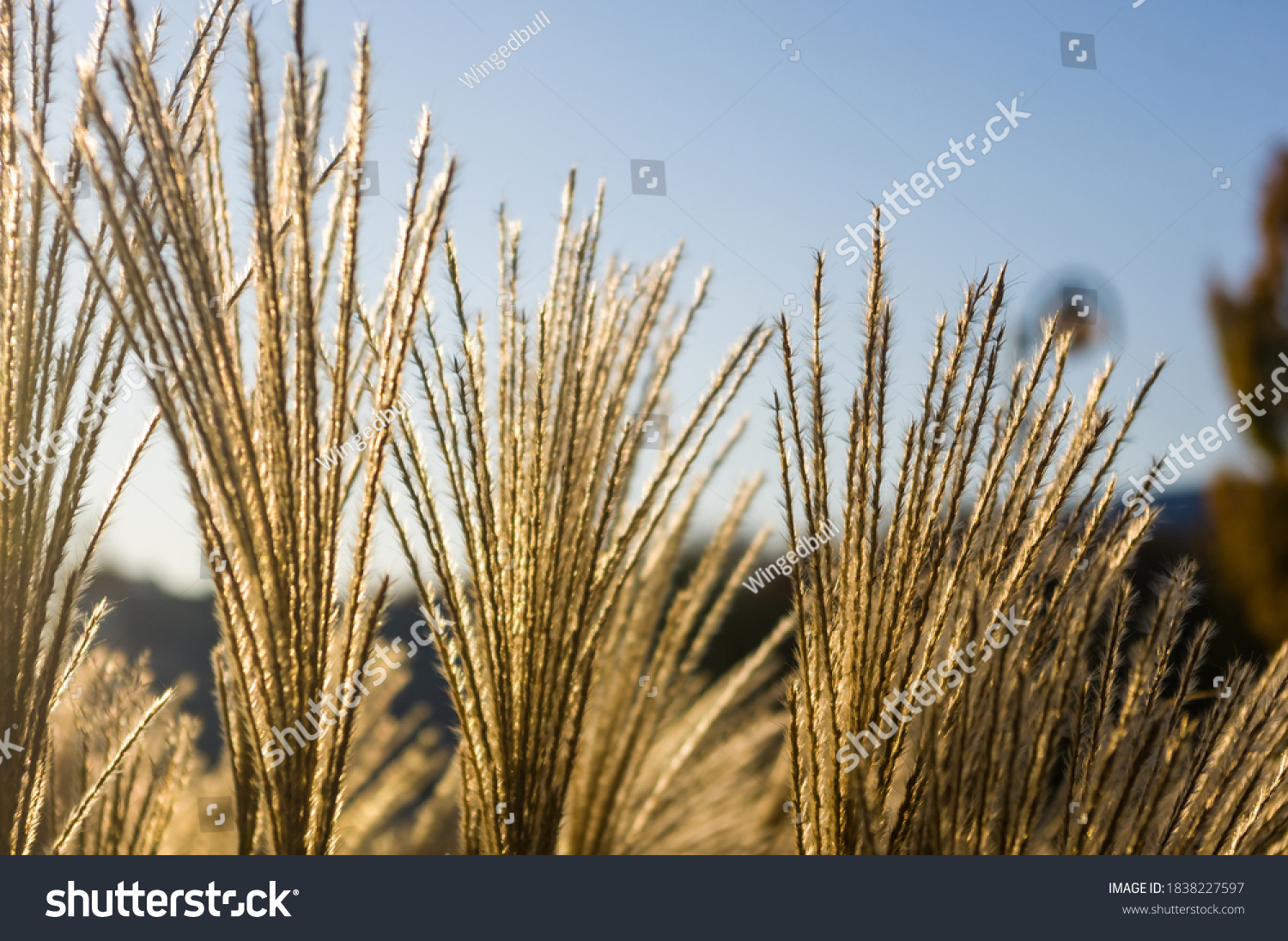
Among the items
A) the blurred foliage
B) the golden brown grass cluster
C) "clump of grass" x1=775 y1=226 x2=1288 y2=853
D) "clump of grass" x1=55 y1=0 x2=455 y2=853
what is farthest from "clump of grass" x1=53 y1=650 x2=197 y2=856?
the blurred foliage

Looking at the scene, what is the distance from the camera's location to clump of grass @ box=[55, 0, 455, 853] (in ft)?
1.76

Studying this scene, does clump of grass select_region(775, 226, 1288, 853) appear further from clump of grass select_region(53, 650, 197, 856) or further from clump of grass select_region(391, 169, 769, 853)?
clump of grass select_region(53, 650, 197, 856)

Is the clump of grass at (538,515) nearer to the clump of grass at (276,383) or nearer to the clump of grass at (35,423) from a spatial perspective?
the clump of grass at (276,383)

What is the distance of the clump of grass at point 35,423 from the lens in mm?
657

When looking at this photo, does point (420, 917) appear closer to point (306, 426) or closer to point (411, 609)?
point (411, 609)

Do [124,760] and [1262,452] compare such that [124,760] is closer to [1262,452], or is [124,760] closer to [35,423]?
[35,423]

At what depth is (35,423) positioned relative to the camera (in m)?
0.67

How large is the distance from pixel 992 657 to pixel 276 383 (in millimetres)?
674

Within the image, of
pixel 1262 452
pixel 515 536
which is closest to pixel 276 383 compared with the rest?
pixel 515 536

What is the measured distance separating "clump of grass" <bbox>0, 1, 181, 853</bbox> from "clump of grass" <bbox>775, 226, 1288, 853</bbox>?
66 centimetres

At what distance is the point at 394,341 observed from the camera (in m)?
0.65

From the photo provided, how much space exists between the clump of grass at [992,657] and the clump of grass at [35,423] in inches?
26.1

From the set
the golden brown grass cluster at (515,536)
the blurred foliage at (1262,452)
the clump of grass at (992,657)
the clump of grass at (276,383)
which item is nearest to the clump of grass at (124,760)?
the golden brown grass cluster at (515,536)

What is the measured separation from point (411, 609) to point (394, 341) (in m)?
0.32
